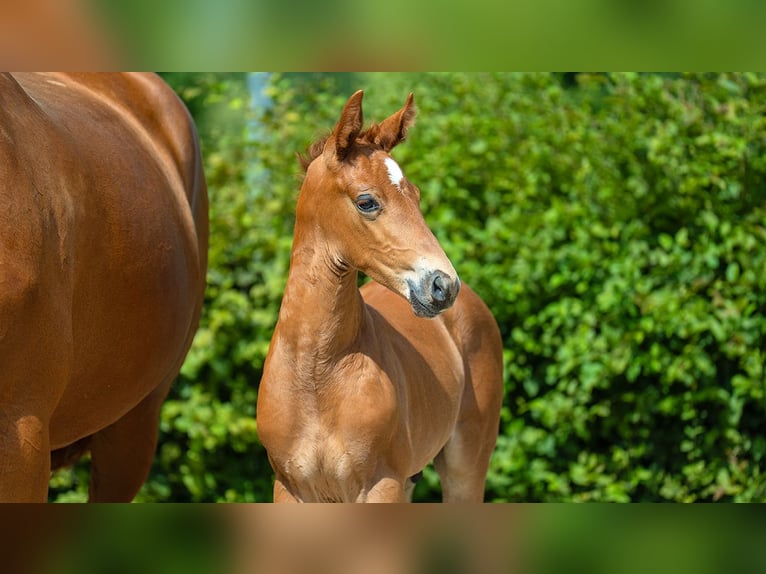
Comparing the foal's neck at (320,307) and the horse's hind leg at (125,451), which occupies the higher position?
the foal's neck at (320,307)

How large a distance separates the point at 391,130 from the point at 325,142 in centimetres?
16

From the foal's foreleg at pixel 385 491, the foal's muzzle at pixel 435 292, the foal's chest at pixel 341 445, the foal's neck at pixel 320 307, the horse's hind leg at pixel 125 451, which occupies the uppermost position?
the foal's muzzle at pixel 435 292

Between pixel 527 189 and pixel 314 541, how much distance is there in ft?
14.2

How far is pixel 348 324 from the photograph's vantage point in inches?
90.6

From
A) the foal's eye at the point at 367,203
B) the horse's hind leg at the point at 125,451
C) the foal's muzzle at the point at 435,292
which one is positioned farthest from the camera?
the horse's hind leg at the point at 125,451

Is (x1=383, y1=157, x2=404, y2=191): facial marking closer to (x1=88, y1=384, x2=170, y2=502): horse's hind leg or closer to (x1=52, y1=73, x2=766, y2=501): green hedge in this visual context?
(x1=88, y1=384, x2=170, y2=502): horse's hind leg

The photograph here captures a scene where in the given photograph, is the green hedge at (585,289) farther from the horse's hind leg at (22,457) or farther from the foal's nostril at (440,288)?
the horse's hind leg at (22,457)

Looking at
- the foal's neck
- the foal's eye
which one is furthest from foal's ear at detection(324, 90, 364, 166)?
the foal's neck

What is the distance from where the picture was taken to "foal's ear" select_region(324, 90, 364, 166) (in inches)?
83.9

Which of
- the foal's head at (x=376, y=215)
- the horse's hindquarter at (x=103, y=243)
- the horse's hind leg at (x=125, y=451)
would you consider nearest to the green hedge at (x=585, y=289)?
the horse's hind leg at (x=125, y=451)

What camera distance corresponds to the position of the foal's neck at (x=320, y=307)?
2.28 meters

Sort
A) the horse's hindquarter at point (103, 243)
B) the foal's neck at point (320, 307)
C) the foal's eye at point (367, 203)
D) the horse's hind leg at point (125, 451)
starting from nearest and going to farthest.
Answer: the horse's hindquarter at point (103, 243), the foal's eye at point (367, 203), the foal's neck at point (320, 307), the horse's hind leg at point (125, 451)

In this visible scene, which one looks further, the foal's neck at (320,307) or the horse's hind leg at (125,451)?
the horse's hind leg at (125,451)

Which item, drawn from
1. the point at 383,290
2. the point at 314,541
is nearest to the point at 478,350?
the point at 383,290
